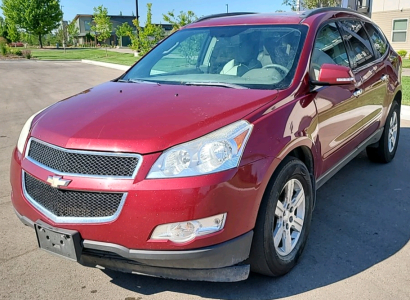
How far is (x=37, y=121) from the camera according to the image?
3059 mm

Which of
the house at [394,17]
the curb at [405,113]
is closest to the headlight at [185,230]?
the curb at [405,113]

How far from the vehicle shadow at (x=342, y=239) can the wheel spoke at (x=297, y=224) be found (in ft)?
0.91

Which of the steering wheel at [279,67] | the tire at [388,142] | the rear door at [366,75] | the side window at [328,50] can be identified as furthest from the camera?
the tire at [388,142]

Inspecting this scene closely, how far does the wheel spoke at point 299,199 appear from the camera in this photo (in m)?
3.11

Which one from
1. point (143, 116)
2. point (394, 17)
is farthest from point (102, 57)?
point (143, 116)

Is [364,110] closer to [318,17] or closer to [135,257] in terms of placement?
[318,17]

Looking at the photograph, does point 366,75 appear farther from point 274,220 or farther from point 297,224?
point 274,220

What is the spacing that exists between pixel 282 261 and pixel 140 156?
127 centimetres

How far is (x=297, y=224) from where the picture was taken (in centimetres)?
316

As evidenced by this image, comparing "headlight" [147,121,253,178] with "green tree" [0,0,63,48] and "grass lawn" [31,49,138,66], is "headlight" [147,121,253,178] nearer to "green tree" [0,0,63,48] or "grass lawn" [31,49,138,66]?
"grass lawn" [31,49,138,66]

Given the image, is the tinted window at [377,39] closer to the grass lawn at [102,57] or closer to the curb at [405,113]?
the curb at [405,113]

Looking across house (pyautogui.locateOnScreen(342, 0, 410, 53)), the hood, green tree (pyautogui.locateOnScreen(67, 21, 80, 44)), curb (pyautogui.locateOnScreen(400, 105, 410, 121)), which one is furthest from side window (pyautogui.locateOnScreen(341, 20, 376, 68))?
green tree (pyautogui.locateOnScreen(67, 21, 80, 44))

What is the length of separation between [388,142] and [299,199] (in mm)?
2891

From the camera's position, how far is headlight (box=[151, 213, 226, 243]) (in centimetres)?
240
